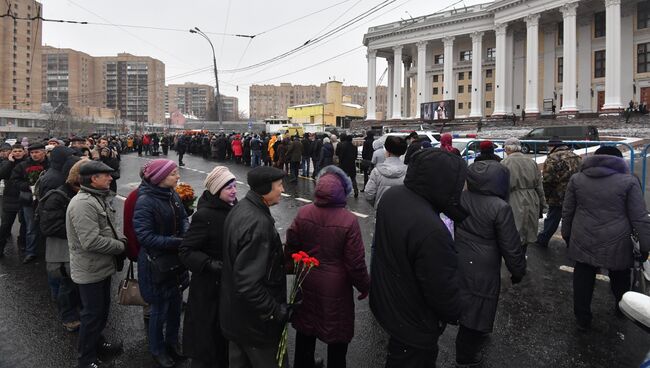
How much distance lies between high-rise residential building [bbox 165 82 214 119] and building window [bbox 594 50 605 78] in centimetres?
10259

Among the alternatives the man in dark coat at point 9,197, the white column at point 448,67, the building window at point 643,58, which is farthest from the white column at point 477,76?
the man in dark coat at point 9,197

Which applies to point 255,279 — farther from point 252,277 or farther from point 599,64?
point 599,64

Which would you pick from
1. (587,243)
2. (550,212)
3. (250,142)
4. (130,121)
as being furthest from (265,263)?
(130,121)

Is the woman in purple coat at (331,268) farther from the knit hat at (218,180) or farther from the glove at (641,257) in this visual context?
the glove at (641,257)

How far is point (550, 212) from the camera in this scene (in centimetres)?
745

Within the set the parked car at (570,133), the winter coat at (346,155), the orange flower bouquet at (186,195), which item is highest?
the parked car at (570,133)

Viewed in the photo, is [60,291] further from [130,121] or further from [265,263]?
[130,121]

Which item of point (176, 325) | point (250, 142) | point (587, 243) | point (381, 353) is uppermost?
point (250, 142)

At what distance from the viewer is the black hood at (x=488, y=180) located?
11.9 feet

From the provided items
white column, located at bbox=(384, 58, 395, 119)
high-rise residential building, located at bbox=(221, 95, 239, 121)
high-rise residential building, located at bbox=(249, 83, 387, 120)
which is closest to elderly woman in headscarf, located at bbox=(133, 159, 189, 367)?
white column, located at bbox=(384, 58, 395, 119)

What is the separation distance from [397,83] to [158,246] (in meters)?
64.3

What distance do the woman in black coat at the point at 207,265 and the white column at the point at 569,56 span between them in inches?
1865

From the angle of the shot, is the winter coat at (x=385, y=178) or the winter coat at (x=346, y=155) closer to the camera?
the winter coat at (x=385, y=178)

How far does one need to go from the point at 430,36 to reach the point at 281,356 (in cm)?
6295
